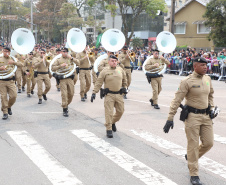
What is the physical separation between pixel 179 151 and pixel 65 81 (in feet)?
16.2

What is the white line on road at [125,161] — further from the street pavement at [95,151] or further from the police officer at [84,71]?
the police officer at [84,71]

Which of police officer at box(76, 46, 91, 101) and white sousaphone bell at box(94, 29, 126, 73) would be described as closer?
white sousaphone bell at box(94, 29, 126, 73)

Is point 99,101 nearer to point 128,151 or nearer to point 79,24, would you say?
point 128,151

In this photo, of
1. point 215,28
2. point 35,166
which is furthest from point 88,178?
point 215,28

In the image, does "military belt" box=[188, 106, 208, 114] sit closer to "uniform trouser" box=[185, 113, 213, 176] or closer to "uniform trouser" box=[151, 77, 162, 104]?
"uniform trouser" box=[185, 113, 213, 176]

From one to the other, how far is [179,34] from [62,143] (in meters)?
37.0

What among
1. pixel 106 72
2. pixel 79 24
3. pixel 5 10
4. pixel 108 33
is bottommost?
pixel 106 72

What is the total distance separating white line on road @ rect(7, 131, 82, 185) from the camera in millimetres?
5453

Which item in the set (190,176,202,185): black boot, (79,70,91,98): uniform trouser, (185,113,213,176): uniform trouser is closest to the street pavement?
(190,176,202,185): black boot

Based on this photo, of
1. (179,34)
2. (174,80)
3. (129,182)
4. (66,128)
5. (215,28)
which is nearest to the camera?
(129,182)

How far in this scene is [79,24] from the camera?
5234cm

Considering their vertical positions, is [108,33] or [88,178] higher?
[108,33]

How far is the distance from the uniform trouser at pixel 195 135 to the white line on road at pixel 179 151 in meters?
0.64

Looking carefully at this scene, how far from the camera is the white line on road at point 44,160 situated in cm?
545
